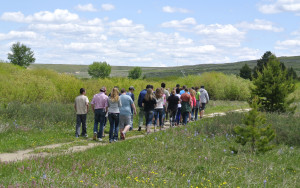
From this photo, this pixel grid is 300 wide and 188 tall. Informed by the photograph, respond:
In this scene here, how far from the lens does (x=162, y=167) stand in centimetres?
879

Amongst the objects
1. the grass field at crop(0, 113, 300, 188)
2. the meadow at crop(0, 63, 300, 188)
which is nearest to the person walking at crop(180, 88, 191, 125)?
Answer: the meadow at crop(0, 63, 300, 188)

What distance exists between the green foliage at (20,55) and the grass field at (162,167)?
101 metres

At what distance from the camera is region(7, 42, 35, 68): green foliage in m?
106

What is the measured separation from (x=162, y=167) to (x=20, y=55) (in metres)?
107

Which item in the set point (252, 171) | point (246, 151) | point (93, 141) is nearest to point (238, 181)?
point (252, 171)

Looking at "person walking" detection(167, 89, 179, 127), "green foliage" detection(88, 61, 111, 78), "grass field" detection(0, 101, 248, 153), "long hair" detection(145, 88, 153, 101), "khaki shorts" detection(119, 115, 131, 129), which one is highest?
"green foliage" detection(88, 61, 111, 78)

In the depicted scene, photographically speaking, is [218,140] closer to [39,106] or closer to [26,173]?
[26,173]

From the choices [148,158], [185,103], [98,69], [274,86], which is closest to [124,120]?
[148,158]

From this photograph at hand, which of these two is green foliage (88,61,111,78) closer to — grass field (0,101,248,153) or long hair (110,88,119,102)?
grass field (0,101,248,153)

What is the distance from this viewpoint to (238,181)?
327 inches

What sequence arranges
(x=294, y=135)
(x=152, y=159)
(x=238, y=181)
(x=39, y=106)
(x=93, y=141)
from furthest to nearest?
(x=39, y=106) → (x=294, y=135) → (x=93, y=141) → (x=152, y=159) → (x=238, y=181)

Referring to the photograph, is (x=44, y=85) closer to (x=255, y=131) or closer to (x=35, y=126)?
(x=35, y=126)

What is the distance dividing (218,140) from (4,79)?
15.8 meters

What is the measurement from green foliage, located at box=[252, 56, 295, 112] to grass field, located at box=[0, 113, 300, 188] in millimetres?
10084
